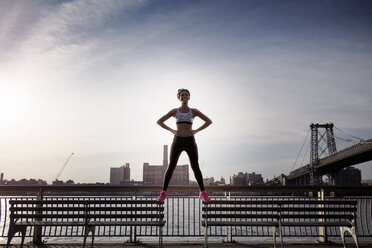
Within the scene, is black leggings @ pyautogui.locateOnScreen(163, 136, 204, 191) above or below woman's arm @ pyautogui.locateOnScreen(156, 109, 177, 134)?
below

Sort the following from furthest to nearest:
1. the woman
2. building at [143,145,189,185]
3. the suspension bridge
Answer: building at [143,145,189,185] < the suspension bridge < the woman

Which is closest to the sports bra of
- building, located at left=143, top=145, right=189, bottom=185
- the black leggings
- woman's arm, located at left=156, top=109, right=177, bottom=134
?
woman's arm, located at left=156, top=109, right=177, bottom=134

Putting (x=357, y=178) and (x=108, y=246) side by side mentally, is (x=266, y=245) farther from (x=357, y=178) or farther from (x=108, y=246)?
(x=357, y=178)

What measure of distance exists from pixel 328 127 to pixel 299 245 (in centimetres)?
8068

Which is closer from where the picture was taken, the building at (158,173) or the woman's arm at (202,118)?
the woman's arm at (202,118)

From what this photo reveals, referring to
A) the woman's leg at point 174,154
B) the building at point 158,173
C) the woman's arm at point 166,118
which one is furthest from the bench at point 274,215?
the building at point 158,173

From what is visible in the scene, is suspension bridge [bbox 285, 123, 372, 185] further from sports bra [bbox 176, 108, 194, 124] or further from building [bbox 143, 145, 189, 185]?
building [bbox 143, 145, 189, 185]

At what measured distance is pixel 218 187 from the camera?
6.77 metres

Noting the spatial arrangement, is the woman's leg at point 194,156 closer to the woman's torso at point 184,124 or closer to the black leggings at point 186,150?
the black leggings at point 186,150

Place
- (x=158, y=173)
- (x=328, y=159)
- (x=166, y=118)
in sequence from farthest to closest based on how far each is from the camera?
(x=158, y=173), (x=328, y=159), (x=166, y=118)

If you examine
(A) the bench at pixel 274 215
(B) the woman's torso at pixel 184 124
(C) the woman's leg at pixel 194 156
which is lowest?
(A) the bench at pixel 274 215

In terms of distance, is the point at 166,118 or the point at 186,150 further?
Answer: the point at 166,118

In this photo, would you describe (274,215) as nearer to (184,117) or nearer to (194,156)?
(194,156)

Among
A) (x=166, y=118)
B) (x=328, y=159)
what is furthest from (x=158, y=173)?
(x=166, y=118)
